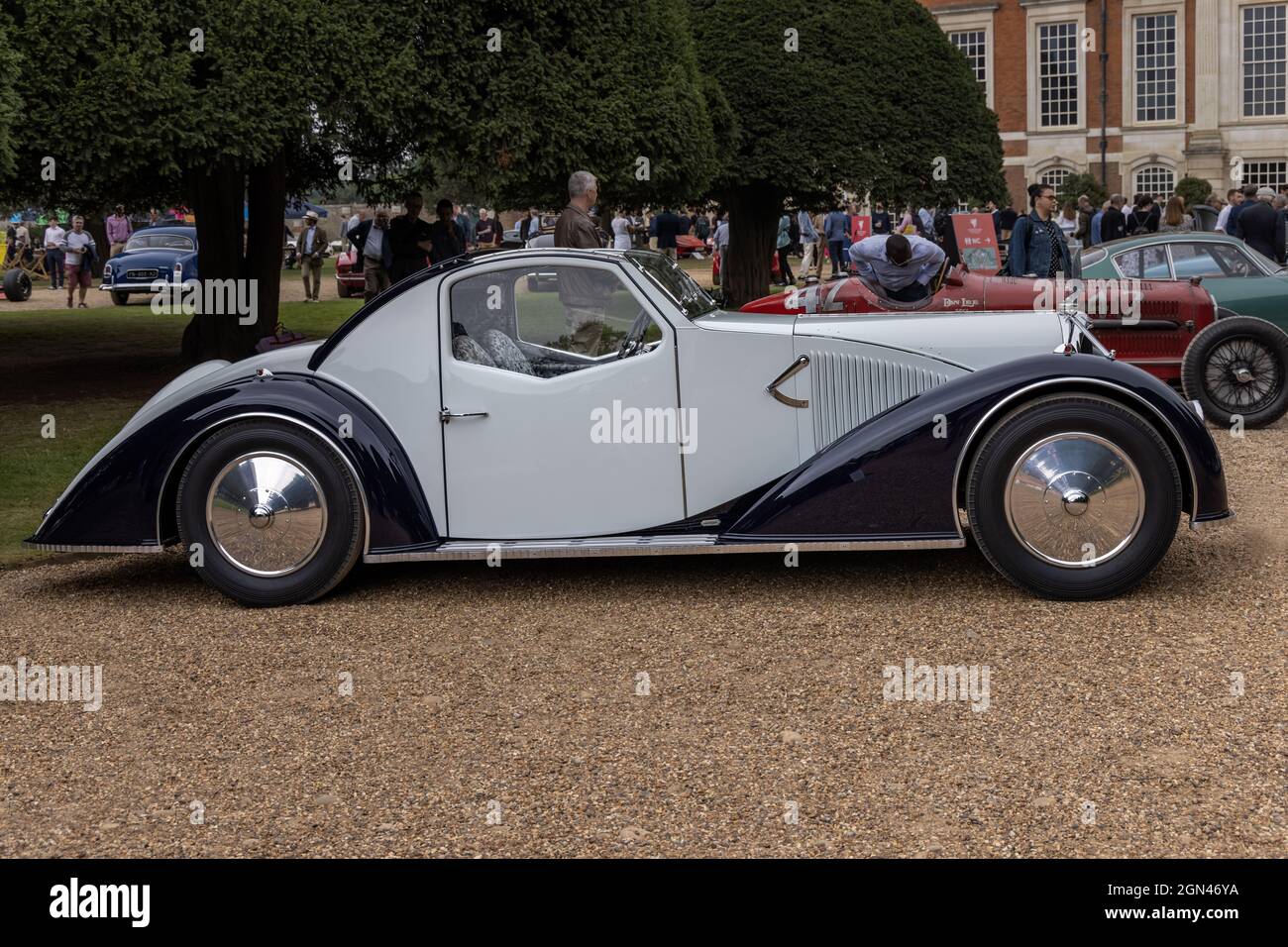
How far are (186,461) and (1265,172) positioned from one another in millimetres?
52769

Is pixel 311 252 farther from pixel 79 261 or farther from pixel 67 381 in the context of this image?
pixel 67 381

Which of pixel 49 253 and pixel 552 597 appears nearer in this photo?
pixel 552 597

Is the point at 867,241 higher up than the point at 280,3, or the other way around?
Result: the point at 280,3

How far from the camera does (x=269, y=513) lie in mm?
6723

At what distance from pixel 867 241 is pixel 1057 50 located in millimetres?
48267

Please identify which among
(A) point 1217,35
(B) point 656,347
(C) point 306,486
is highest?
(A) point 1217,35

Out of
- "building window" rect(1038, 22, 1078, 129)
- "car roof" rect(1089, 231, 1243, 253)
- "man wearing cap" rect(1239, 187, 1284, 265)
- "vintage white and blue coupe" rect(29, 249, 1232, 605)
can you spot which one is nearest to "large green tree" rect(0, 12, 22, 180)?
"vintage white and blue coupe" rect(29, 249, 1232, 605)

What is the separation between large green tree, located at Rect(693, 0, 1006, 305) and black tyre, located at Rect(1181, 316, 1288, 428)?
10.6m

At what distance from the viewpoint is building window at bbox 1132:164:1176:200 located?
53.8 m

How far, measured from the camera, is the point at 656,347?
22.1 ft

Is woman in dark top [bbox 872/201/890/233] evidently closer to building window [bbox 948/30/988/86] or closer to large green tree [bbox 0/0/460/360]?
large green tree [bbox 0/0/460/360]

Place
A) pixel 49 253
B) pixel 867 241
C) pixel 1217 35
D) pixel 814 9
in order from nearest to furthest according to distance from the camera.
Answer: pixel 867 241 → pixel 814 9 → pixel 49 253 → pixel 1217 35
